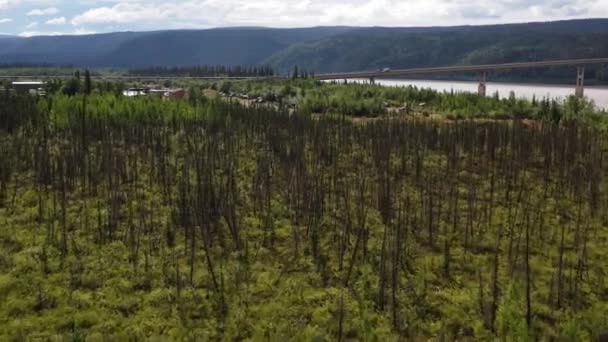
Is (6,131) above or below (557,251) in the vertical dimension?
above

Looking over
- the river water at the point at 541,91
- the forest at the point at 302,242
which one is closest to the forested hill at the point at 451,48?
the river water at the point at 541,91

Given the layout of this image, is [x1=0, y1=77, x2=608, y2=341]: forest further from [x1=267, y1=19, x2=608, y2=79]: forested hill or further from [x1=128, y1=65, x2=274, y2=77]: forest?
[x1=267, y1=19, x2=608, y2=79]: forested hill

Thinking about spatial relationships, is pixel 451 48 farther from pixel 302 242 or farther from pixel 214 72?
pixel 302 242

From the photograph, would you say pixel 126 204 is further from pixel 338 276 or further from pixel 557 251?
pixel 557 251

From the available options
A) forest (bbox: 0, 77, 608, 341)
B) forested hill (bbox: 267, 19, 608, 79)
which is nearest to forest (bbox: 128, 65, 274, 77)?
forested hill (bbox: 267, 19, 608, 79)

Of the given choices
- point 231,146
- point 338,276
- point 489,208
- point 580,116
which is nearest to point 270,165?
point 231,146

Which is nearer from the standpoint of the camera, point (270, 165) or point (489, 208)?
point (489, 208)

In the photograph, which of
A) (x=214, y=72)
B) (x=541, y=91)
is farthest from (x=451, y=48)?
(x=541, y=91)
